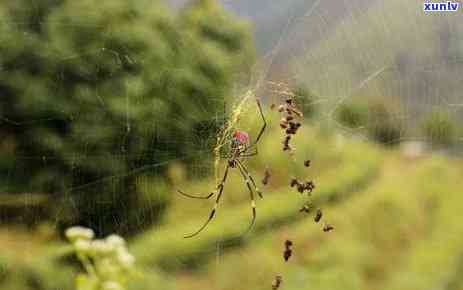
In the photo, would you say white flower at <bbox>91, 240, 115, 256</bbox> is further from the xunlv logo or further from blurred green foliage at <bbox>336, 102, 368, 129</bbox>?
the xunlv logo

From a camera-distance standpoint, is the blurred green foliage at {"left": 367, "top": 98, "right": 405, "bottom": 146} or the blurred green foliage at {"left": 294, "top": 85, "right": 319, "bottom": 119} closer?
the blurred green foliage at {"left": 294, "top": 85, "right": 319, "bottom": 119}

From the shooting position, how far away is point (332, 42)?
101 cm

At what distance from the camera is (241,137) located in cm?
91

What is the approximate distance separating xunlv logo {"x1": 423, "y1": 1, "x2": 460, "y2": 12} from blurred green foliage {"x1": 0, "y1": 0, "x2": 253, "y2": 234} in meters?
0.35

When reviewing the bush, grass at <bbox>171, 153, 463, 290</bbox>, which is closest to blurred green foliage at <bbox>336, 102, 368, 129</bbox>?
the bush

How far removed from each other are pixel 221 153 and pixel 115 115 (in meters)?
0.27

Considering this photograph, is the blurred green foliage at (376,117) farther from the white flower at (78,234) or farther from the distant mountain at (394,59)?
the white flower at (78,234)

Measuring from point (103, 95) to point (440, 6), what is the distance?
645 millimetres

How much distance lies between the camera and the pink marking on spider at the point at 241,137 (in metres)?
0.90

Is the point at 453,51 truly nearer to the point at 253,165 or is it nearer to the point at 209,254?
the point at 253,165

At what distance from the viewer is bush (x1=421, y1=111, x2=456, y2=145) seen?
45.8 inches

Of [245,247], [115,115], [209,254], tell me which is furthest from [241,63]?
[245,247]

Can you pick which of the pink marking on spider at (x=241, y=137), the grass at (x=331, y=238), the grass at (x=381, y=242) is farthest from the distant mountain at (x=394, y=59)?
the grass at (x=381, y=242)

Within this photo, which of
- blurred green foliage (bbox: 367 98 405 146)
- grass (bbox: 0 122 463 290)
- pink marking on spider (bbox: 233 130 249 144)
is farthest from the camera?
grass (bbox: 0 122 463 290)
